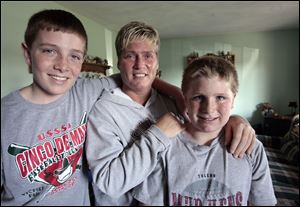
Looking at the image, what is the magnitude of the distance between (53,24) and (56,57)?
0.06 m

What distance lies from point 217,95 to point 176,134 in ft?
0.44

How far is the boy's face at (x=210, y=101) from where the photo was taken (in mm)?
443

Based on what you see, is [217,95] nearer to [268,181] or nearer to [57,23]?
[268,181]

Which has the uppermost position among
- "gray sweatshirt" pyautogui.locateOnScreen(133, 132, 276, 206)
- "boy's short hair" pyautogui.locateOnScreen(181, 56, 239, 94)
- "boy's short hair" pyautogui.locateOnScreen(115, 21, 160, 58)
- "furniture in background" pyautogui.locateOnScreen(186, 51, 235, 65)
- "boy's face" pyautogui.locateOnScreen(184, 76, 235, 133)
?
"boy's short hair" pyautogui.locateOnScreen(115, 21, 160, 58)

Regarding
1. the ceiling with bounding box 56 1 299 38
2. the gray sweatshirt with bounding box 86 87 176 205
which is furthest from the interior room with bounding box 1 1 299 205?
the gray sweatshirt with bounding box 86 87 176 205

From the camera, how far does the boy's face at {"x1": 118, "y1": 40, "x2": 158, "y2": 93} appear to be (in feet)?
1.53

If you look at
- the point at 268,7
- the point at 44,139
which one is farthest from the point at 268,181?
the point at 268,7

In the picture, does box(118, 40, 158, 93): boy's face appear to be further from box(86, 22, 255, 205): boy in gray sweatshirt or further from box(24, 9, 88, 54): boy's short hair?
box(24, 9, 88, 54): boy's short hair

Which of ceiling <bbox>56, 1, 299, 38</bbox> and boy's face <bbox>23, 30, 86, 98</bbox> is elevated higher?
ceiling <bbox>56, 1, 299, 38</bbox>

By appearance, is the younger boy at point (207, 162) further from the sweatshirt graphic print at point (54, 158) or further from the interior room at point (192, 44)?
the sweatshirt graphic print at point (54, 158)

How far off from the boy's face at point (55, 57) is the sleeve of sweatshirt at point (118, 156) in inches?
5.5

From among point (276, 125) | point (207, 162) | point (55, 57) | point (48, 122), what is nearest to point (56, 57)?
point (55, 57)

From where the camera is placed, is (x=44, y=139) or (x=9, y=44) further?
(x=9, y=44)

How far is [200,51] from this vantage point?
17.7 inches
